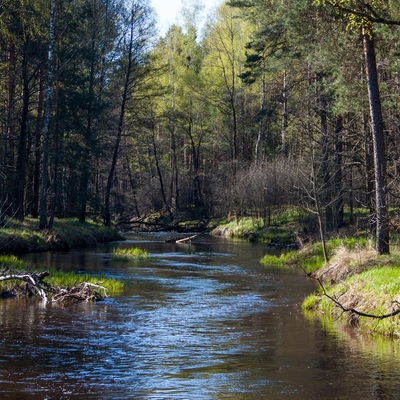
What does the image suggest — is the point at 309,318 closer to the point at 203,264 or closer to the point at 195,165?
the point at 203,264

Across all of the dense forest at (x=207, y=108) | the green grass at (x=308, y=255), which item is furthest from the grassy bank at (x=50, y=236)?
the green grass at (x=308, y=255)

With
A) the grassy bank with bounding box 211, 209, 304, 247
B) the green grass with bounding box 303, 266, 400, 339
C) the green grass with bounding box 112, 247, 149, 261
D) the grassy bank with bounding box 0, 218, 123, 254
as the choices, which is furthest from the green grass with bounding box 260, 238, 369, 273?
the grassy bank with bounding box 0, 218, 123, 254

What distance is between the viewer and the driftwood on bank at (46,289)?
50.0ft

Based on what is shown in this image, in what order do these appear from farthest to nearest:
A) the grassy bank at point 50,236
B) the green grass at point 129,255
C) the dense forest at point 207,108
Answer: the grassy bank at point 50,236
the green grass at point 129,255
the dense forest at point 207,108

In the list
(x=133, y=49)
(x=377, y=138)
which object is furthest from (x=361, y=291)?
(x=133, y=49)

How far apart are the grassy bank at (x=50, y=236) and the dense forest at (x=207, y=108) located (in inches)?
43.6

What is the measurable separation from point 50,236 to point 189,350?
19.9 m

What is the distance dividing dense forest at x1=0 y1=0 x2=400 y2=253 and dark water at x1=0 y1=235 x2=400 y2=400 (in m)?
4.29

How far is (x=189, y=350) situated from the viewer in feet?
36.4

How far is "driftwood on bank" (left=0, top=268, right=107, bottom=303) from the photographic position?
1523cm

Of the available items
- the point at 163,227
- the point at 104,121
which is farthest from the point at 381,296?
the point at 163,227

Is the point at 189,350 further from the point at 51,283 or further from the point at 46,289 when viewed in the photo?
the point at 51,283

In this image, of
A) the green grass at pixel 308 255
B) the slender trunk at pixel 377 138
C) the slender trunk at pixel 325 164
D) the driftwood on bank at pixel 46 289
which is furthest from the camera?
the slender trunk at pixel 325 164

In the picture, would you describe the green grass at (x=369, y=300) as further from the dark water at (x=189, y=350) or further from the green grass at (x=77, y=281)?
the green grass at (x=77, y=281)
